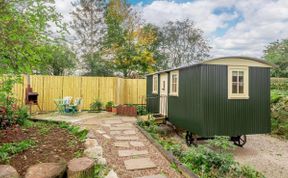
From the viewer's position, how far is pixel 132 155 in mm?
3859

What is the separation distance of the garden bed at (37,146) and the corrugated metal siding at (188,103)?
3.14 m

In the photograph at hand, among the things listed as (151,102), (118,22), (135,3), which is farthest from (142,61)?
(151,102)

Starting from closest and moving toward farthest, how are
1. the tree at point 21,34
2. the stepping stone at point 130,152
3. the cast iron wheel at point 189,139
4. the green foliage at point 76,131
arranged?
the tree at point 21,34 < the stepping stone at point 130,152 < the green foliage at point 76,131 < the cast iron wheel at point 189,139

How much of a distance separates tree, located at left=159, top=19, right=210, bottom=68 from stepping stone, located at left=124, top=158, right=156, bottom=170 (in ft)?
55.5

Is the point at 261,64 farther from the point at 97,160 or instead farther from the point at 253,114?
the point at 97,160

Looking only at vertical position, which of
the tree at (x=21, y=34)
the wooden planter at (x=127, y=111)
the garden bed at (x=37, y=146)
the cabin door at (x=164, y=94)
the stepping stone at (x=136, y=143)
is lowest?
the stepping stone at (x=136, y=143)

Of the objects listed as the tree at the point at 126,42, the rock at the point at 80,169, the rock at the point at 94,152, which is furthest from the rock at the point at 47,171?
the tree at the point at 126,42

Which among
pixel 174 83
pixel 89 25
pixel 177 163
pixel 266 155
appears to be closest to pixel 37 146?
pixel 177 163

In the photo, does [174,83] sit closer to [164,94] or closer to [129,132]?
[164,94]

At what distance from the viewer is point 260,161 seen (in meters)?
5.55

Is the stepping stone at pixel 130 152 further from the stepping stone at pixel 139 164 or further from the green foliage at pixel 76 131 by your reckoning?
the green foliage at pixel 76 131

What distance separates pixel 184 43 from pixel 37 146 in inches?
722

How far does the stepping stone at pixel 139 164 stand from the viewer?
3303mm

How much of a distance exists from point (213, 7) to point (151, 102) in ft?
18.9
